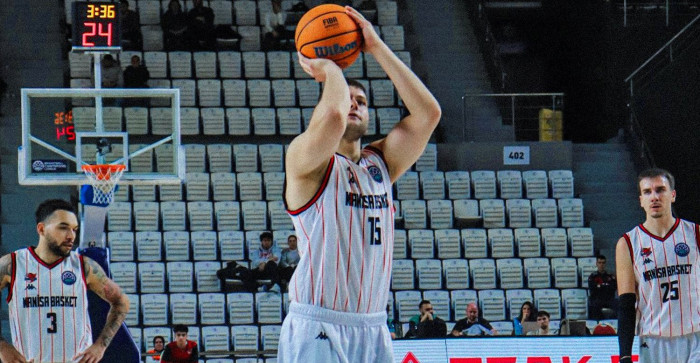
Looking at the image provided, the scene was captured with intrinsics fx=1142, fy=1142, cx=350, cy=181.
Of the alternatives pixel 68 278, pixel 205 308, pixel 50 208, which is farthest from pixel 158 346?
pixel 50 208

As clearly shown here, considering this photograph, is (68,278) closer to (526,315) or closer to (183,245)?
(526,315)

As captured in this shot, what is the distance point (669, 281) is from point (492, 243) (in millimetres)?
9395

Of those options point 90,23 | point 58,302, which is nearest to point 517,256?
point 90,23

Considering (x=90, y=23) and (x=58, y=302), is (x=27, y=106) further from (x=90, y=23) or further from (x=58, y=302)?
(x=58, y=302)

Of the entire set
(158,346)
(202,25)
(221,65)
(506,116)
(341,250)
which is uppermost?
(202,25)

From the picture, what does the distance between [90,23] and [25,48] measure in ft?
23.5

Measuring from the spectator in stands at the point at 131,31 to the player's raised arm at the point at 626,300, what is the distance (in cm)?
1285

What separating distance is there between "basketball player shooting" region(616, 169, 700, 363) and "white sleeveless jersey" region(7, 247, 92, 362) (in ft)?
11.6

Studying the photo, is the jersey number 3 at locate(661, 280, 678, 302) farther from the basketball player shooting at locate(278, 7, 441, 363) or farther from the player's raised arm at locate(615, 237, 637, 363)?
the basketball player shooting at locate(278, 7, 441, 363)

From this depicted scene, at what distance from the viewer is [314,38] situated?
458 cm

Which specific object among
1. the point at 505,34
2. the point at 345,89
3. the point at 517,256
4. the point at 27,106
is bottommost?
the point at 517,256

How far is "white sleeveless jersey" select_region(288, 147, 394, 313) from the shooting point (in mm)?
4586

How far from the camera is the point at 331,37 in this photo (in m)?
4.56

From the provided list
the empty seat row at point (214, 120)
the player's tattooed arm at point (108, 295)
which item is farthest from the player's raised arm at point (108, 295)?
the empty seat row at point (214, 120)
